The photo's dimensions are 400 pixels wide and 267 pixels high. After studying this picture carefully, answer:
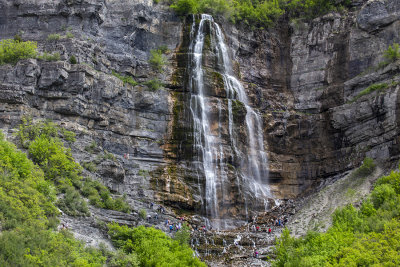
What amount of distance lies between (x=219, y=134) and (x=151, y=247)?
21.4 m

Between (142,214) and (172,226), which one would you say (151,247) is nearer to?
(142,214)

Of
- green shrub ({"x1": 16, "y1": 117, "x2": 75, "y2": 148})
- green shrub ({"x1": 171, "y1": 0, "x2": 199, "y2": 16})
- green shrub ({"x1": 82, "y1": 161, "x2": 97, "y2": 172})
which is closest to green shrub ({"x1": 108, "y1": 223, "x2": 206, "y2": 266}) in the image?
green shrub ({"x1": 82, "y1": 161, "x2": 97, "y2": 172})

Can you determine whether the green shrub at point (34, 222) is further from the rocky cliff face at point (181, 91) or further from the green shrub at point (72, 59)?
the green shrub at point (72, 59)

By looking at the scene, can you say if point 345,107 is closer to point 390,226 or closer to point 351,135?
point 351,135

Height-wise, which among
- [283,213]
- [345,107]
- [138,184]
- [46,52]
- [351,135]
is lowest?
[283,213]

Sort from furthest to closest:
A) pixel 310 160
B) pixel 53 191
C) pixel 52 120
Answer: pixel 310 160
pixel 52 120
pixel 53 191

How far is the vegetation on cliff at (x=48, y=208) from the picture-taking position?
23.5 m

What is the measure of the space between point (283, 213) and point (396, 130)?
14.3 m

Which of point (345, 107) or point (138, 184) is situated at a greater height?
point (345, 107)

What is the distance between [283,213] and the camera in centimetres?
4519

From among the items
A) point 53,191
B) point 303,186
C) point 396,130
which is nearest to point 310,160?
point 303,186

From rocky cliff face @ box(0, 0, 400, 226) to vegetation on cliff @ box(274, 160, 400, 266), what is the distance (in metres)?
11.2

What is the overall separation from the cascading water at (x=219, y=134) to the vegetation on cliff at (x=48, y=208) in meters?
12.1

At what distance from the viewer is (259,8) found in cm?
6300
